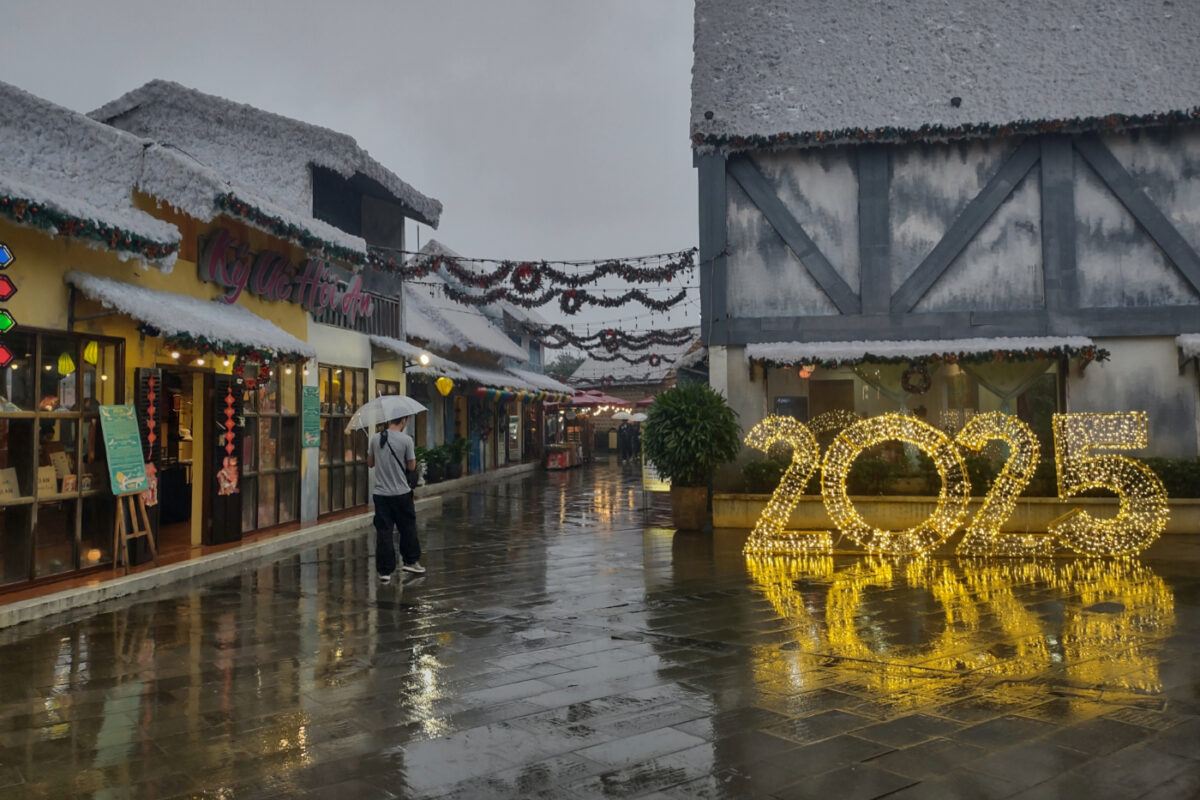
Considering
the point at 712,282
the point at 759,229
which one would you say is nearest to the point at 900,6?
the point at 759,229

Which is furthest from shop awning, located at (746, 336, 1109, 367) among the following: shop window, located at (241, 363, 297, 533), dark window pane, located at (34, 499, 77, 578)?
dark window pane, located at (34, 499, 77, 578)

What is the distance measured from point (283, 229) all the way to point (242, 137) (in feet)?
14.0

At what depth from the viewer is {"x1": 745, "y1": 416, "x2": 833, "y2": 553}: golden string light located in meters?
11.3

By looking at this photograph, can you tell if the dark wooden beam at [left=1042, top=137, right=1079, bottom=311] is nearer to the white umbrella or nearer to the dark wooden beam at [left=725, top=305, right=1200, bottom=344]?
the dark wooden beam at [left=725, top=305, right=1200, bottom=344]

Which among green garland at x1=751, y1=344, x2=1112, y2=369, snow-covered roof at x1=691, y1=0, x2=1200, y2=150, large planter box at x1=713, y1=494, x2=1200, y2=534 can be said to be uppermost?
snow-covered roof at x1=691, y1=0, x2=1200, y2=150

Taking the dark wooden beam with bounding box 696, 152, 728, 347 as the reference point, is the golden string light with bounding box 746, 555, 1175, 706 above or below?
below

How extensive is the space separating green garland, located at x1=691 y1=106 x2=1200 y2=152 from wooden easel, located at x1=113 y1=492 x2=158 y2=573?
9388 millimetres

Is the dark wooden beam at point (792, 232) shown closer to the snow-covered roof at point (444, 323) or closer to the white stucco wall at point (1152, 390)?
the white stucco wall at point (1152, 390)

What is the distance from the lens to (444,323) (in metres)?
23.8

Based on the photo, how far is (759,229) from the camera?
47.1ft

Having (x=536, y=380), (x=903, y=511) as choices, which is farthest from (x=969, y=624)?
(x=536, y=380)

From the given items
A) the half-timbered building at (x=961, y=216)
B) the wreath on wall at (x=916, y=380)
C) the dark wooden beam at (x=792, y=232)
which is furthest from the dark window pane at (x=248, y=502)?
the wreath on wall at (x=916, y=380)

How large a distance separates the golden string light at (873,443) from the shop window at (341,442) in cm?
821

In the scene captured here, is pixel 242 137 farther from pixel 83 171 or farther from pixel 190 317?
pixel 190 317
